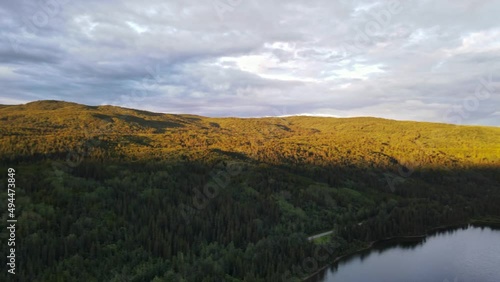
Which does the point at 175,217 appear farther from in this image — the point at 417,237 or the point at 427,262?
the point at 417,237

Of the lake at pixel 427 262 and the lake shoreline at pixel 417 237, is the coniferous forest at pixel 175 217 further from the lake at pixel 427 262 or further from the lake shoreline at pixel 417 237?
the lake at pixel 427 262

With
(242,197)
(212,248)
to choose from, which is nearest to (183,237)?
(212,248)

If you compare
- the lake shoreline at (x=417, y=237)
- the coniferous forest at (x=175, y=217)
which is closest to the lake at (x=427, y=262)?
the lake shoreline at (x=417, y=237)

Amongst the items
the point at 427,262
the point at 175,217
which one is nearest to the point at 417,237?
the point at 427,262

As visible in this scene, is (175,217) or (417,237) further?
(417,237)

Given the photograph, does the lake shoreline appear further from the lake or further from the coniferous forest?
the coniferous forest

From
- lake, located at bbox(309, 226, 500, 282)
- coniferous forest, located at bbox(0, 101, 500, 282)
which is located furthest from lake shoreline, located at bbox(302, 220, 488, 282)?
coniferous forest, located at bbox(0, 101, 500, 282)

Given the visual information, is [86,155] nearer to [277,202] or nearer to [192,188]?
[192,188]

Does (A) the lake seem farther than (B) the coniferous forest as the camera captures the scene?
Yes
